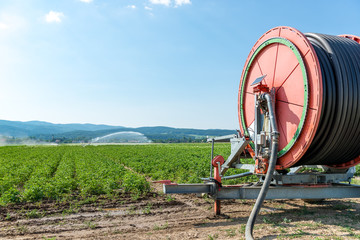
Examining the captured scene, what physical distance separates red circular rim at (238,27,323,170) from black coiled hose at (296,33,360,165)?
0.21 meters

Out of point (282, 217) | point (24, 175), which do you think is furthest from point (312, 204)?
point (24, 175)

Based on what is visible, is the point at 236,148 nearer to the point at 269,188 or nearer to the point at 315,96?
the point at 269,188

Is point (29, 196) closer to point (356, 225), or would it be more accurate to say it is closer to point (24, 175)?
point (24, 175)

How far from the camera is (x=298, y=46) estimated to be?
5551 mm

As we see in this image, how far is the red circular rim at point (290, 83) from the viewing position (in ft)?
16.9

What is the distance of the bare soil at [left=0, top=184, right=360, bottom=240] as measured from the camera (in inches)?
212

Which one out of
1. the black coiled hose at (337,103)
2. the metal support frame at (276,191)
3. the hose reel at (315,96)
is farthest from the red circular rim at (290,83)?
the metal support frame at (276,191)

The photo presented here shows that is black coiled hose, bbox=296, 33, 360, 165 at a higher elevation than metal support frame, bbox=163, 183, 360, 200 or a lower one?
higher

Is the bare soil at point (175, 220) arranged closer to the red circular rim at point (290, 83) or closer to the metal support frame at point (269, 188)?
the metal support frame at point (269, 188)

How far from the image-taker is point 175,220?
634 centimetres

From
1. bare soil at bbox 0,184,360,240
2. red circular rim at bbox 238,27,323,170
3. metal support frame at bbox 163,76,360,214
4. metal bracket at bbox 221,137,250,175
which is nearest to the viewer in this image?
red circular rim at bbox 238,27,323,170

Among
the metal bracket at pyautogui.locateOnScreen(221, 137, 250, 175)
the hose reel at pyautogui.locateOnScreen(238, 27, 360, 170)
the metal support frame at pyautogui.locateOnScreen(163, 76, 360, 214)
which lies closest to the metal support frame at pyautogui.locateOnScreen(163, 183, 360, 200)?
the metal support frame at pyautogui.locateOnScreen(163, 76, 360, 214)

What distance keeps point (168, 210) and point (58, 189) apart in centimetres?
421

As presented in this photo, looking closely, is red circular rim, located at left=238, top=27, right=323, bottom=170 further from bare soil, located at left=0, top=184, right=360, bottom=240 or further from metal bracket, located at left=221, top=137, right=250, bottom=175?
bare soil, located at left=0, top=184, right=360, bottom=240
